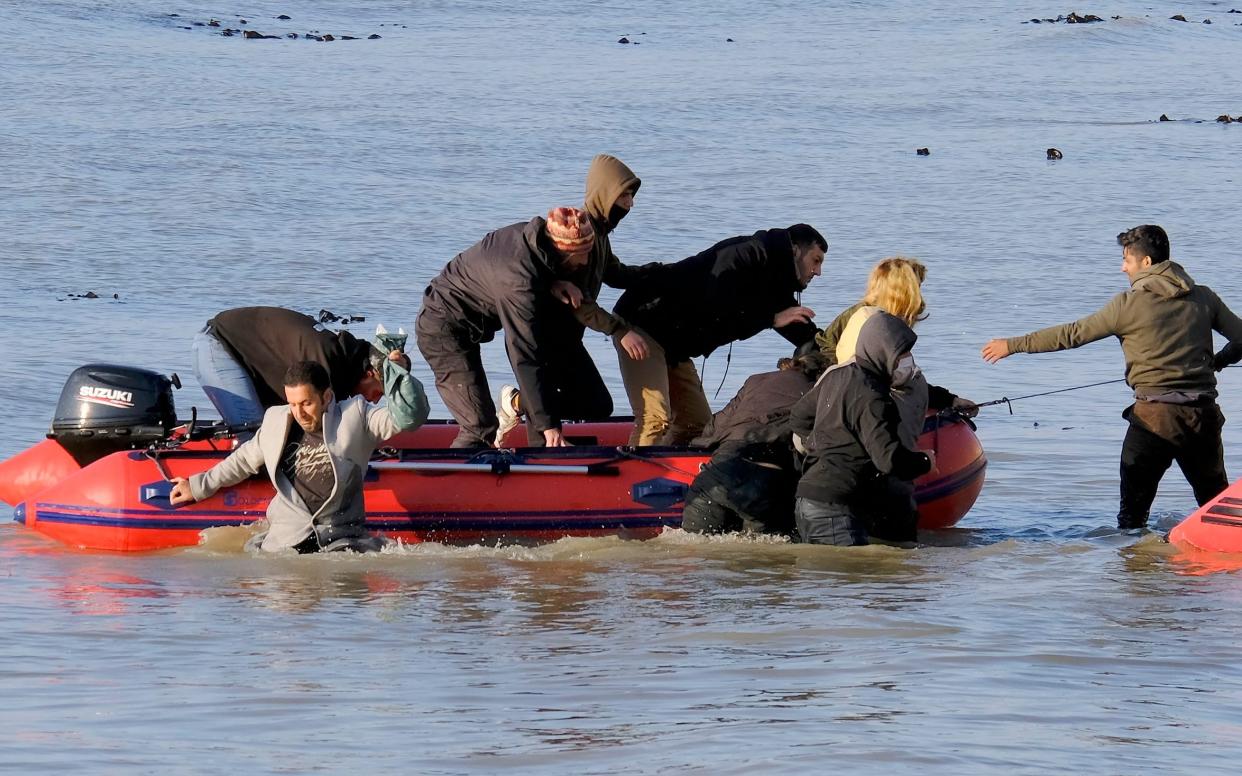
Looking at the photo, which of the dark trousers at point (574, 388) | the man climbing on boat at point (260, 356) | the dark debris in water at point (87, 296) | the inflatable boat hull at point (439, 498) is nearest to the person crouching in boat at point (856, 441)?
the inflatable boat hull at point (439, 498)

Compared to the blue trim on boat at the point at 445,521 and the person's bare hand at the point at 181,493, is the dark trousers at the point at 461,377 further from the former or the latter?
the person's bare hand at the point at 181,493

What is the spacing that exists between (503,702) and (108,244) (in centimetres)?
1463

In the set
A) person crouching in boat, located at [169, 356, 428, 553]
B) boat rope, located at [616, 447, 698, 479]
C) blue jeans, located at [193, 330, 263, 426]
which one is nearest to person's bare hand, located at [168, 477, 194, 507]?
person crouching in boat, located at [169, 356, 428, 553]

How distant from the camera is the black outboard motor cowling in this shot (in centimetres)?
818

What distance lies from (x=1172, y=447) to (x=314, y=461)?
372 centimetres

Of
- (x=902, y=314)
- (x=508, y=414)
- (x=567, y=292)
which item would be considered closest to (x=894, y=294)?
(x=902, y=314)

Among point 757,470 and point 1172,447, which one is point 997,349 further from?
point 757,470

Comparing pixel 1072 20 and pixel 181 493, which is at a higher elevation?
pixel 1072 20

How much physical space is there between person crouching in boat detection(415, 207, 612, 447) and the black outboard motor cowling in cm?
127

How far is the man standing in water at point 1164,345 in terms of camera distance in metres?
7.95

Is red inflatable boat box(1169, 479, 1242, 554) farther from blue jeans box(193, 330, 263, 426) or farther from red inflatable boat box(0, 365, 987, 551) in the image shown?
blue jeans box(193, 330, 263, 426)

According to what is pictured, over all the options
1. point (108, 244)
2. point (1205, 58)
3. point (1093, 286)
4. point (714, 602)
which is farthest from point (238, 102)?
point (714, 602)

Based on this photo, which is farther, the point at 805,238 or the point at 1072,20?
the point at 1072,20

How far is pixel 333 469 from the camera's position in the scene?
7375 millimetres
